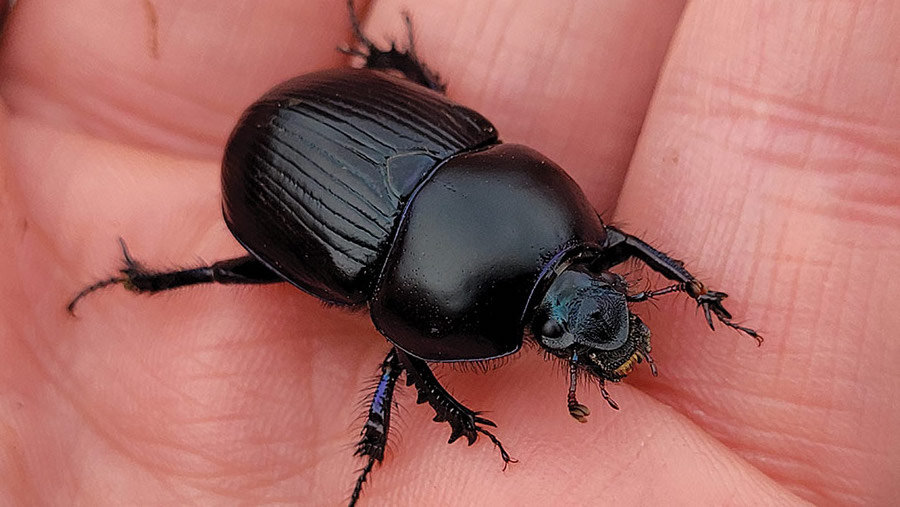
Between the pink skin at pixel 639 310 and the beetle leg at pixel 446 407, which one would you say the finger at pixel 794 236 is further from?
the beetle leg at pixel 446 407

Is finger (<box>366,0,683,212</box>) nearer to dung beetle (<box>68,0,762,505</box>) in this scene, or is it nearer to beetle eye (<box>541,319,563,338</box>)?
dung beetle (<box>68,0,762,505</box>)

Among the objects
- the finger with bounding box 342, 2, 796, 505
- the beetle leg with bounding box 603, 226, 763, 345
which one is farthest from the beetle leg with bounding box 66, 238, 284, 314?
the beetle leg with bounding box 603, 226, 763, 345

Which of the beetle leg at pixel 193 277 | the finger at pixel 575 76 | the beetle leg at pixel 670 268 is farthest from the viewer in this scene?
the finger at pixel 575 76

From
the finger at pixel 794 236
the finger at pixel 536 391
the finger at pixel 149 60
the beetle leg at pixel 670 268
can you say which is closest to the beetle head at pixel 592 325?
the beetle leg at pixel 670 268

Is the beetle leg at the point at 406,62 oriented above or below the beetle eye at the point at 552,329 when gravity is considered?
above

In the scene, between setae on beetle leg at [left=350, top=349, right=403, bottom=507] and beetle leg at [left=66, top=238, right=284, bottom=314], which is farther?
beetle leg at [left=66, top=238, right=284, bottom=314]
